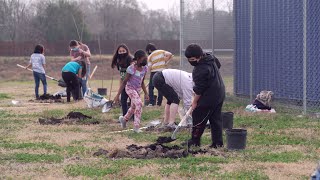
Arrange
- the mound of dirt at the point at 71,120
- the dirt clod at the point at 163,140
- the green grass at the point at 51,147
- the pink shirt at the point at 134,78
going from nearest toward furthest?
the green grass at the point at 51,147 < the dirt clod at the point at 163,140 < the pink shirt at the point at 134,78 < the mound of dirt at the point at 71,120

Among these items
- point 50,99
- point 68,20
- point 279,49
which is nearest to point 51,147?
point 279,49

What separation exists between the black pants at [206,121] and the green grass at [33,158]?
5.98 feet

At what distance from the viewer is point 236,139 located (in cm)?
801

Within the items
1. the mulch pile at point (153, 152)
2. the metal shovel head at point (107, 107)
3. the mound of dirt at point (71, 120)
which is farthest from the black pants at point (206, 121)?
the metal shovel head at point (107, 107)

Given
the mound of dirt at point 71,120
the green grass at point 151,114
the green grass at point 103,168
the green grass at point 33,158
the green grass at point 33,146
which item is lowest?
the green grass at point 151,114

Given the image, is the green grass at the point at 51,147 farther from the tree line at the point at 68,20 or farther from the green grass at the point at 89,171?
the tree line at the point at 68,20

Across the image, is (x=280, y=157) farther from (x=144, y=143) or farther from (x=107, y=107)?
(x=107, y=107)

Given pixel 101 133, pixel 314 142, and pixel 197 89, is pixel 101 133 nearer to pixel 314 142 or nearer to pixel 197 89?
pixel 197 89

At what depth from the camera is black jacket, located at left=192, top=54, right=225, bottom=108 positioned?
317 inches

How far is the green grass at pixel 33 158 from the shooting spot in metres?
7.57

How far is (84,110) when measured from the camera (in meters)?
14.0

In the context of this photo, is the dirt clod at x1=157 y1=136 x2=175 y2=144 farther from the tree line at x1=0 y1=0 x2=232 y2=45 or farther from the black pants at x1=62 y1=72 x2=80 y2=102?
the tree line at x1=0 y1=0 x2=232 y2=45

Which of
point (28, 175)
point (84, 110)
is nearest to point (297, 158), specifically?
point (28, 175)

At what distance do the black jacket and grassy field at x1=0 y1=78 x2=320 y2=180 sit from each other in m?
0.72
